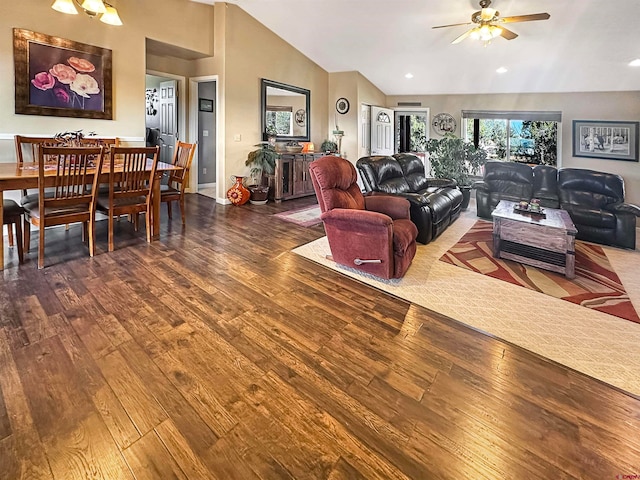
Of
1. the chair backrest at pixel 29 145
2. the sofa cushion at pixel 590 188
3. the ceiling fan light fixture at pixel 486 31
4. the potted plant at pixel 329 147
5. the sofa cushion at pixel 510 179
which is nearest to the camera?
the chair backrest at pixel 29 145

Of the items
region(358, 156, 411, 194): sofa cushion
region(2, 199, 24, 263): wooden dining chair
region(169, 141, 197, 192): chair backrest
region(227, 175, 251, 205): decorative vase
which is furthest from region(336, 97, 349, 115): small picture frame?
region(2, 199, 24, 263): wooden dining chair

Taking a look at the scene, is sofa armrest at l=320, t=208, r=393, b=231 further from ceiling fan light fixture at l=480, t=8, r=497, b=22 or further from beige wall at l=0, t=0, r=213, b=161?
beige wall at l=0, t=0, r=213, b=161

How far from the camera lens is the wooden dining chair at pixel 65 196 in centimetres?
316

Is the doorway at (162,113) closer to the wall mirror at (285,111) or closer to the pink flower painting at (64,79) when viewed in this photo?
the wall mirror at (285,111)

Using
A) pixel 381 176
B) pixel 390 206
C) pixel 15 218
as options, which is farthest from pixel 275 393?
pixel 381 176

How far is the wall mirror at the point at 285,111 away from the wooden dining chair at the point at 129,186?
3.42m

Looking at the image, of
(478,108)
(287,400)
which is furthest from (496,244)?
(478,108)

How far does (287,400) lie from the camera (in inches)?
67.9

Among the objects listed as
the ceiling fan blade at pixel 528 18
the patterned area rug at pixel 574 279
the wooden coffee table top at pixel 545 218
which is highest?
the ceiling fan blade at pixel 528 18

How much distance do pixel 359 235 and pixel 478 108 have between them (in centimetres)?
638

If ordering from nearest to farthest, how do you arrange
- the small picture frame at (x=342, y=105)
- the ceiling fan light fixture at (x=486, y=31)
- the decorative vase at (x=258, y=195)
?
1. the ceiling fan light fixture at (x=486, y=31)
2. the decorative vase at (x=258, y=195)
3. the small picture frame at (x=342, y=105)

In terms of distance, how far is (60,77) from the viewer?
4.46 m

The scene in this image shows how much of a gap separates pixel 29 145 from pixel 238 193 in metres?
2.89

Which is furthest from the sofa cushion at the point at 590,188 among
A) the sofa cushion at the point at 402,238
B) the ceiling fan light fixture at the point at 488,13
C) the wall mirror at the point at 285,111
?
the wall mirror at the point at 285,111
